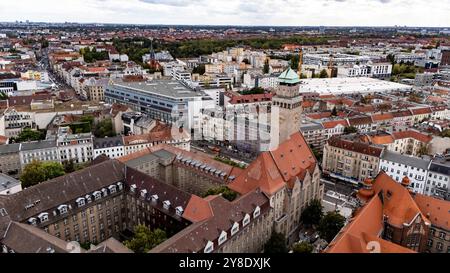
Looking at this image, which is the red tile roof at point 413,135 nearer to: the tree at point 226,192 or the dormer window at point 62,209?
the tree at point 226,192

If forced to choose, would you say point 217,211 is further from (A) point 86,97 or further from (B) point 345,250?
(A) point 86,97

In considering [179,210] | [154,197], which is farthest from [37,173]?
[179,210]

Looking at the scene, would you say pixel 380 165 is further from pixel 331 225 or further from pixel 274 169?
pixel 274 169

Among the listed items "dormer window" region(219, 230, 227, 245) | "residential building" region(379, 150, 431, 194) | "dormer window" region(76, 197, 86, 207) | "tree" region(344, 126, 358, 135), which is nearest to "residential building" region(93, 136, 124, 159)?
"dormer window" region(76, 197, 86, 207)

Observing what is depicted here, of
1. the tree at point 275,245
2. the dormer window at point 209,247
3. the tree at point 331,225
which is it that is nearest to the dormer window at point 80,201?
the dormer window at point 209,247

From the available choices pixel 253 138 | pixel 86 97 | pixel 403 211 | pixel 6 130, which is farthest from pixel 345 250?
pixel 86 97
